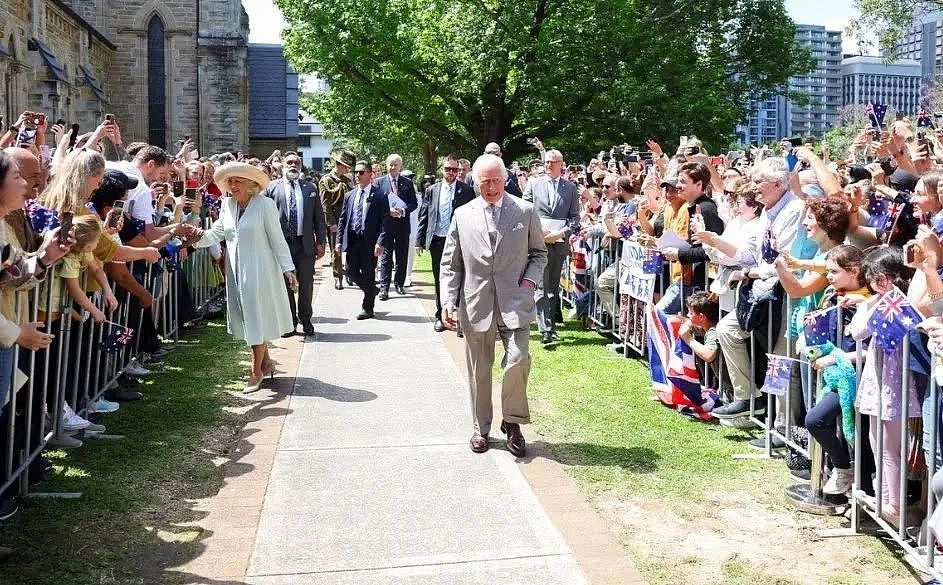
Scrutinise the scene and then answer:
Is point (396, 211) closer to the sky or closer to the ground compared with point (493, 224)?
closer to the sky

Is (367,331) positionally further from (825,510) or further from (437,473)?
(825,510)

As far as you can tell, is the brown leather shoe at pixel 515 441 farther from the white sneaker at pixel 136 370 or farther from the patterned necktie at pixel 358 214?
the patterned necktie at pixel 358 214

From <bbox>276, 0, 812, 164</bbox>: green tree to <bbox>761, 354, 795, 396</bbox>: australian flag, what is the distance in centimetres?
2489

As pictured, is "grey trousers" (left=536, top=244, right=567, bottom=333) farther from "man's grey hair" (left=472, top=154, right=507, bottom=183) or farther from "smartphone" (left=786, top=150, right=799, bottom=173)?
"man's grey hair" (left=472, top=154, right=507, bottom=183)

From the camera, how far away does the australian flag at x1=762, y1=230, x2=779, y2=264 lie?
673 cm

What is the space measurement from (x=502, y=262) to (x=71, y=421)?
10.3ft

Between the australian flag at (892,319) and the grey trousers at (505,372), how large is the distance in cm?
264

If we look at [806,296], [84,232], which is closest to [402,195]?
[84,232]

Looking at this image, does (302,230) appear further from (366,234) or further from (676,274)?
(676,274)

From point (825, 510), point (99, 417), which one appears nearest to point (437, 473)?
point (825, 510)

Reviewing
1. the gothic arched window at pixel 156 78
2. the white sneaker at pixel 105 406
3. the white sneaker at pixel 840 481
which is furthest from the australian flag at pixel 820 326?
the gothic arched window at pixel 156 78

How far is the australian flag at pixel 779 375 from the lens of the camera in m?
6.12

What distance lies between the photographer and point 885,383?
4.87 meters

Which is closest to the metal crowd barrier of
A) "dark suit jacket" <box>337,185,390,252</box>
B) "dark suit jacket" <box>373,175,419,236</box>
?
"dark suit jacket" <box>337,185,390,252</box>
